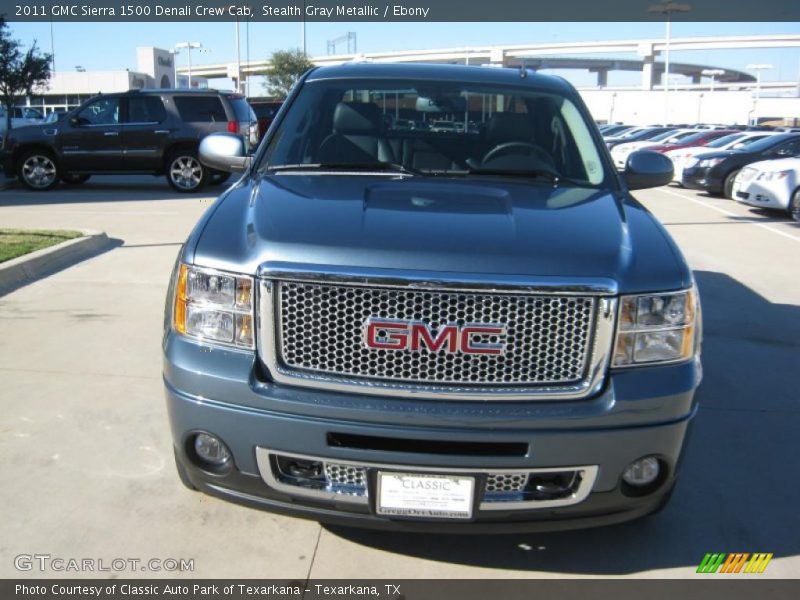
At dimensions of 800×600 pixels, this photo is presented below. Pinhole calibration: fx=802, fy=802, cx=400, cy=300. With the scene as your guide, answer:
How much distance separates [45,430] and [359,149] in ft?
7.09

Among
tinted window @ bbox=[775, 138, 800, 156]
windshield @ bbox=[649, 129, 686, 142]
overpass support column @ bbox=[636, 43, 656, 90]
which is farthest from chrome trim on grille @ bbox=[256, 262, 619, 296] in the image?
overpass support column @ bbox=[636, 43, 656, 90]

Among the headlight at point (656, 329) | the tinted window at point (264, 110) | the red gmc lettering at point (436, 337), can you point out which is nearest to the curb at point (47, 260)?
the red gmc lettering at point (436, 337)

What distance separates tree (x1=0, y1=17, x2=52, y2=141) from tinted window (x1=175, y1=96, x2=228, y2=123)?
5.95 meters

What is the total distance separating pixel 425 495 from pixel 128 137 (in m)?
14.3

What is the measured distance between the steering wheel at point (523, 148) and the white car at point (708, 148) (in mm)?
15339

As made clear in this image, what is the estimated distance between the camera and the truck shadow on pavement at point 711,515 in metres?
3.14

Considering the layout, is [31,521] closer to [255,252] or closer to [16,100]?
[255,252]

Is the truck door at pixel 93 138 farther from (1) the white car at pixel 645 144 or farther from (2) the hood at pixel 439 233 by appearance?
(1) the white car at pixel 645 144

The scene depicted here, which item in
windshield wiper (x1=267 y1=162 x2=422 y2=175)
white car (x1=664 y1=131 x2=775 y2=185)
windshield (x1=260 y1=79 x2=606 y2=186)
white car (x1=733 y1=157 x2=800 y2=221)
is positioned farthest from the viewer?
white car (x1=664 y1=131 x2=775 y2=185)

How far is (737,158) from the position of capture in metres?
17.0

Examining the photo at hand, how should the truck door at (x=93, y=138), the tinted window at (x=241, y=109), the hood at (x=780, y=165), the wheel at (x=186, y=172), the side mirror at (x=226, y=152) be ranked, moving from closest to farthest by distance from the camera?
the side mirror at (x=226, y=152) → the hood at (x=780, y=165) → the truck door at (x=93, y=138) → the wheel at (x=186, y=172) → the tinted window at (x=241, y=109)

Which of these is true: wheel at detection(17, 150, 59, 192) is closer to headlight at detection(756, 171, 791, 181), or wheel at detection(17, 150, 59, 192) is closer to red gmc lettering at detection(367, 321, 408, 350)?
headlight at detection(756, 171, 791, 181)

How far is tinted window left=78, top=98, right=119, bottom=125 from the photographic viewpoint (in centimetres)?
1545

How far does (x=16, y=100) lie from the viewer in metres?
21.2
